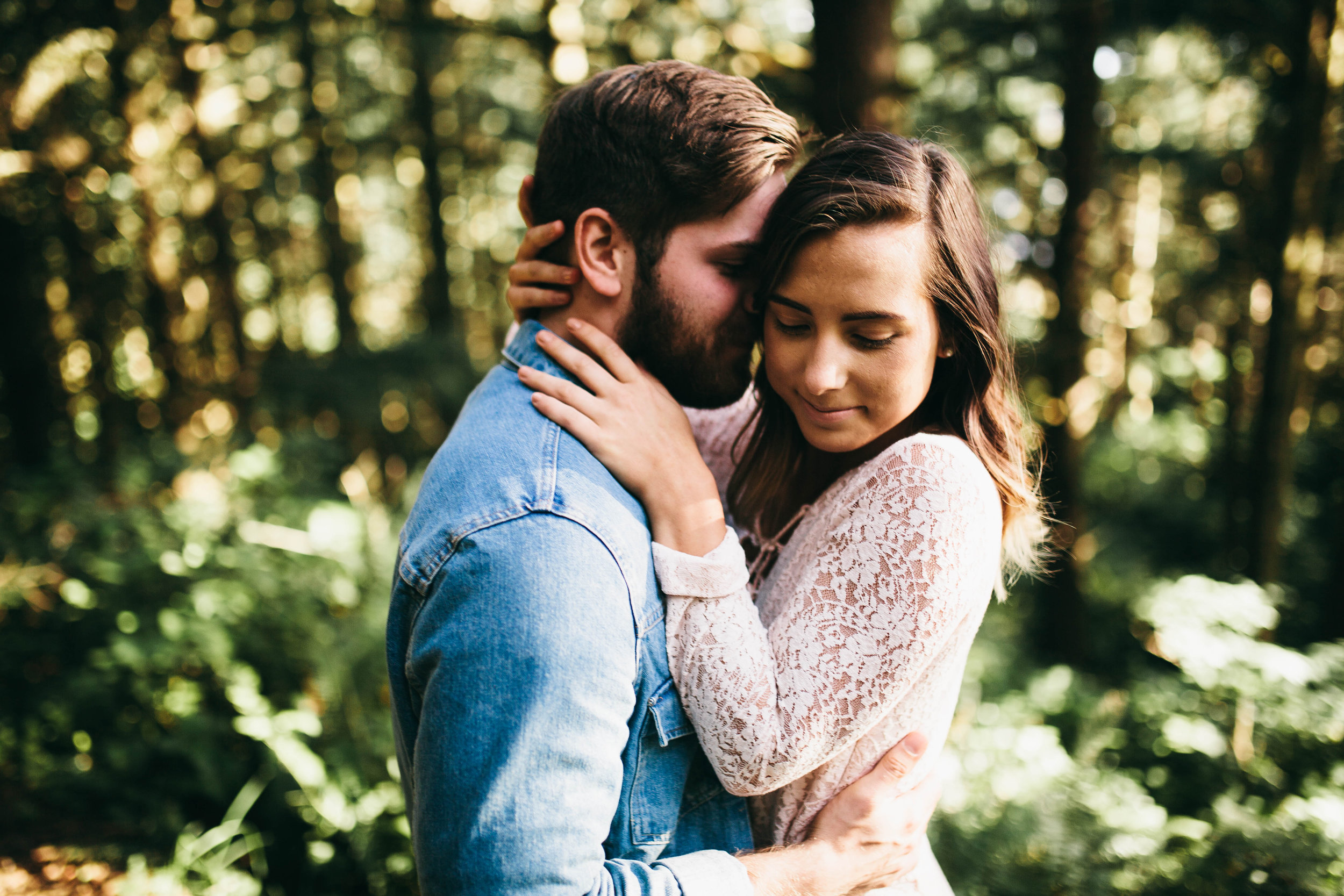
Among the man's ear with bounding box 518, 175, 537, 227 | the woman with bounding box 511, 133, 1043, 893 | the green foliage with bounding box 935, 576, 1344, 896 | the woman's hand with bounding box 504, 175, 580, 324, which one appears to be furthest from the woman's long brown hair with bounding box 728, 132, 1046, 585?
the green foliage with bounding box 935, 576, 1344, 896

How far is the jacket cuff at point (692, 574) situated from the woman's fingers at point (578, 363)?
34 cm

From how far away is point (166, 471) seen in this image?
6539mm

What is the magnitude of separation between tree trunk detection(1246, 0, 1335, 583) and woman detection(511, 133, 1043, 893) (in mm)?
5742

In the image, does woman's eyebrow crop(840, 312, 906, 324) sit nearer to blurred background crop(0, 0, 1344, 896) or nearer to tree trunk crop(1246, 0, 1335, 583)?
blurred background crop(0, 0, 1344, 896)

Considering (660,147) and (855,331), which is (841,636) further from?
(660,147)

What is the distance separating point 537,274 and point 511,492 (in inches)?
24.3

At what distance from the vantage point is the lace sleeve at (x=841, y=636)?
4.46 feet

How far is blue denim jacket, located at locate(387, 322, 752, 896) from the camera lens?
1129 mm

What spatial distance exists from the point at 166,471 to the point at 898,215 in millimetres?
6941

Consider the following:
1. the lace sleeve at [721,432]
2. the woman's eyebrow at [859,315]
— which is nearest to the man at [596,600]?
the woman's eyebrow at [859,315]

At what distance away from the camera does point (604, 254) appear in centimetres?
159

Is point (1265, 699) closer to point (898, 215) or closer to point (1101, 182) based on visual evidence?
point (898, 215)

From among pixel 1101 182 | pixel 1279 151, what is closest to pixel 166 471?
pixel 1279 151

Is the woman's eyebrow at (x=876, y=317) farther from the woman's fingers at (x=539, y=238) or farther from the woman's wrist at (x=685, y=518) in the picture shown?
the woman's fingers at (x=539, y=238)
